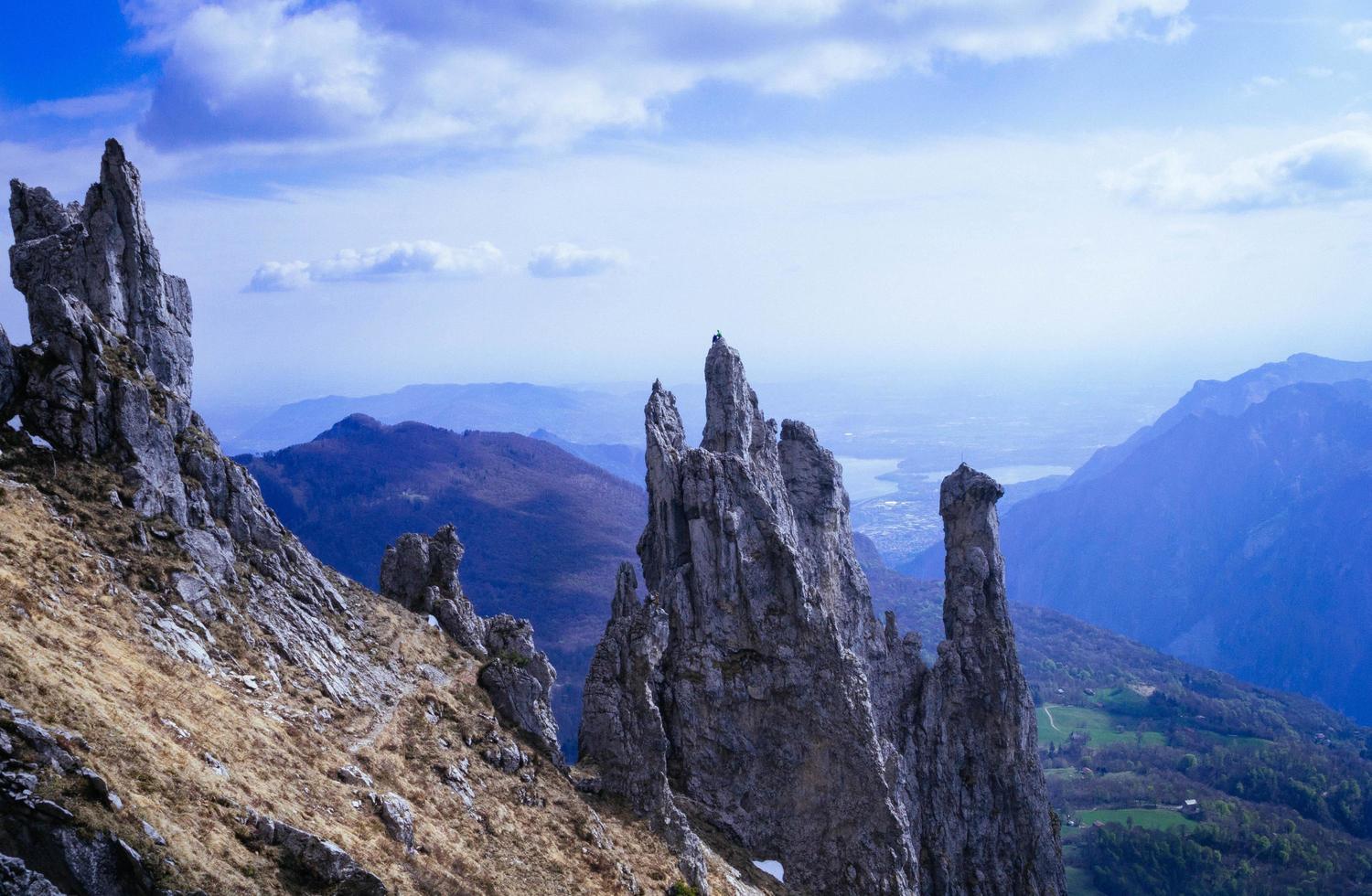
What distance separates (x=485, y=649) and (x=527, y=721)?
6820 millimetres

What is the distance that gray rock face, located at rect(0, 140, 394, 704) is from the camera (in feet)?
113

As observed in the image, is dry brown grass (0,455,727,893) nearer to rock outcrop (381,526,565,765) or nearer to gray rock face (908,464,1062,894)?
rock outcrop (381,526,565,765)

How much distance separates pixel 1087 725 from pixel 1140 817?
49.5m

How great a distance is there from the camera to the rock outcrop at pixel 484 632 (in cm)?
4178

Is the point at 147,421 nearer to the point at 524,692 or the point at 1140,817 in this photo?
the point at 524,692

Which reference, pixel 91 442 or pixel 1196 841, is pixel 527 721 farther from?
pixel 1196 841

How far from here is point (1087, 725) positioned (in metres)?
187

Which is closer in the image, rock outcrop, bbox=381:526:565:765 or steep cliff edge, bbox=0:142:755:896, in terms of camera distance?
steep cliff edge, bbox=0:142:755:896

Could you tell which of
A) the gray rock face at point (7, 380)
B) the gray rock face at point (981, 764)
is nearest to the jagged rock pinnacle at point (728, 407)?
the gray rock face at point (981, 764)

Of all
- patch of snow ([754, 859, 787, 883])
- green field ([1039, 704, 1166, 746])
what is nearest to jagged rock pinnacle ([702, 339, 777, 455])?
patch of snow ([754, 859, 787, 883])

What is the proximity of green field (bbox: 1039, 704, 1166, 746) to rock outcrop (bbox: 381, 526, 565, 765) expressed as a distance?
504 ft

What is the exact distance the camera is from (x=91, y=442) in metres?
35.1

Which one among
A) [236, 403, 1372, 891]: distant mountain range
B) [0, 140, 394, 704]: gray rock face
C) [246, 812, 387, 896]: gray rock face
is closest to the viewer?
[246, 812, 387, 896]: gray rock face

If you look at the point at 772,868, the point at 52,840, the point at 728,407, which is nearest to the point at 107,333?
the point at 52,840
